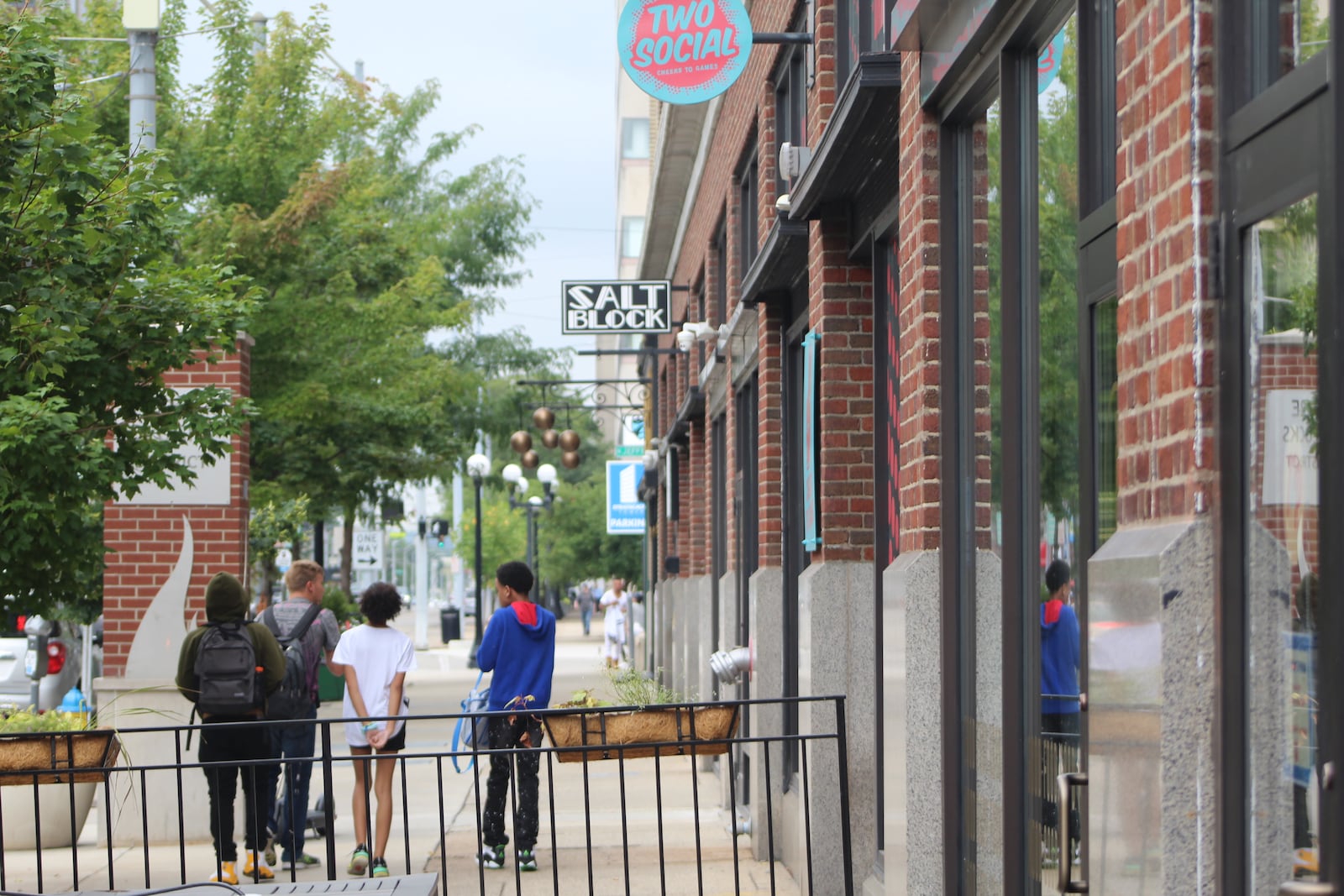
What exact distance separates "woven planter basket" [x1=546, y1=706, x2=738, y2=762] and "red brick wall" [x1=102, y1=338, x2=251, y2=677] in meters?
5.09

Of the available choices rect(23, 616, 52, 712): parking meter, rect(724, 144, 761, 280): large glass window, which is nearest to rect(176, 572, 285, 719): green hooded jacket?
rect(724, 144, 761, 280): large glass window

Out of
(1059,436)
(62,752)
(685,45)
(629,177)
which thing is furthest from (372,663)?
(629,177)

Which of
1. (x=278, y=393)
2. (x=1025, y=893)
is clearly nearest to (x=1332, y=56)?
(x=1025, y=893)

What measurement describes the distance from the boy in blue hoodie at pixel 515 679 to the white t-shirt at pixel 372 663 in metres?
0.55

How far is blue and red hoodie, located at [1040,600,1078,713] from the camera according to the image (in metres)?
4.66

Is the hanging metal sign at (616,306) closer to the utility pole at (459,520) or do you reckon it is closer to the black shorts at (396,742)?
the black shorts at (396,742)

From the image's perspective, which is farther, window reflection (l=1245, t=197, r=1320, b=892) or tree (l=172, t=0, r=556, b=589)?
tree (l=172, t=0, r=556, b=589)

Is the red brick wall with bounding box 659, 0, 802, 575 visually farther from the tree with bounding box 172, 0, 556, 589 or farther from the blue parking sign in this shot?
the blue parking sign

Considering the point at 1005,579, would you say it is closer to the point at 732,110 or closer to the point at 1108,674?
the point at 1108,674

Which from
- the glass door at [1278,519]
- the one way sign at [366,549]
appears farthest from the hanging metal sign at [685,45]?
the one way sign at [366,549]

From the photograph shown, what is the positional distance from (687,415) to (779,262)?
8.38m

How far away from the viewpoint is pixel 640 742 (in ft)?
23.1

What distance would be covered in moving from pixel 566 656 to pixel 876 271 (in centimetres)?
3173

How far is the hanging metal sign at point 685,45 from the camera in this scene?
8812mm
